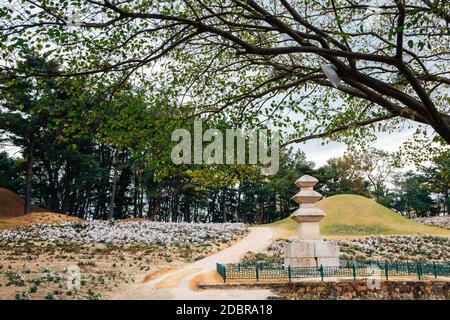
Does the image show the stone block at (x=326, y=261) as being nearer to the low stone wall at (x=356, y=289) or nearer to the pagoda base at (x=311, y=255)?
the pagoda base at (x=311, y=255)

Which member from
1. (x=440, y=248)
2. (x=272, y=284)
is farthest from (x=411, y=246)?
(x=272, y=284)

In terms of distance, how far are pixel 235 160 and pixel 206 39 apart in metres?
3.89

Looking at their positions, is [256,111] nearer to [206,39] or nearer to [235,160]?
[235,160]

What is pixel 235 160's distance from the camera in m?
12.2

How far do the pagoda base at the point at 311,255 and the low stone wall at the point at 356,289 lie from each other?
3449mm

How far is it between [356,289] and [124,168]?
4754cm

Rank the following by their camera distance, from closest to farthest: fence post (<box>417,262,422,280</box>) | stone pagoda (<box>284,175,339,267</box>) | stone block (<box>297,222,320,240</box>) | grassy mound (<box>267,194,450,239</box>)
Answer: fence post (<box>417,262,422,280</box>) → stone pagoda (<box>284,175,339,267</box>) → stone block (<box>297,222,320,240</box>) → grassy mound (<box>267,194,450,239</box>)

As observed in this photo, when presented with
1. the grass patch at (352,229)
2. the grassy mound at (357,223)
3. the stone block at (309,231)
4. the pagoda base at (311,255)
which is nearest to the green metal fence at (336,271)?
the pagoda base at (311,255)

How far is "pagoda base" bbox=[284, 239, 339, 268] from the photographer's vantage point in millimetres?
18641

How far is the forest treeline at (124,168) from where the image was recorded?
1048 cm

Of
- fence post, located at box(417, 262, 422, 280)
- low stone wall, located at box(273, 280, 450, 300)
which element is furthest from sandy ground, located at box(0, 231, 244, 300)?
fence post, located at box(417, 262, 422, 280)

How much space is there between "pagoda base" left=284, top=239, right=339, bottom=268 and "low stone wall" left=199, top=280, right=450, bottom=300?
3.45 metres

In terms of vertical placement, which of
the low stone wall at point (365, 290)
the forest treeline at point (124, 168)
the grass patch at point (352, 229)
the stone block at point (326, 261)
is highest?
the forest treeline at point (124, 168)

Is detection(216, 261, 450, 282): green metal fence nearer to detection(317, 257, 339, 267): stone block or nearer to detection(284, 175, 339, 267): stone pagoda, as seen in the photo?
detection(317, 257, 339, 267): stone block
